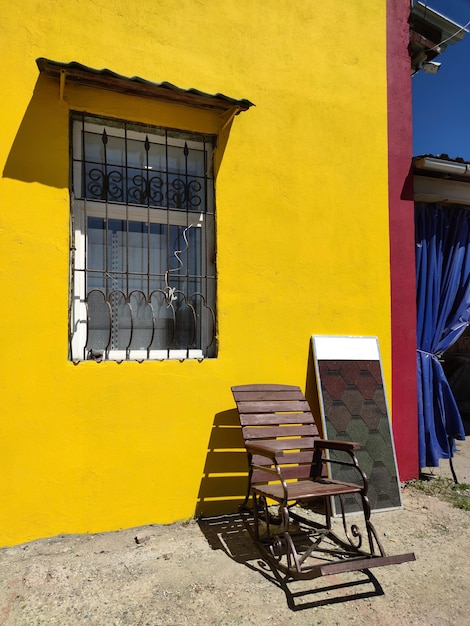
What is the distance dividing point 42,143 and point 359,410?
3.20 m

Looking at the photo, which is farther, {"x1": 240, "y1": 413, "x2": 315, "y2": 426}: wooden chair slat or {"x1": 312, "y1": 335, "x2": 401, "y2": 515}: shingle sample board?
{"x1": 312, "y1": 335, "x2": 401, "y2": 515}: shingle sample board

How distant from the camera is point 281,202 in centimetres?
438

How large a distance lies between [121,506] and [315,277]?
2.34m

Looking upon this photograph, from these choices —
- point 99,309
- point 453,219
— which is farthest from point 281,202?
point 453,219

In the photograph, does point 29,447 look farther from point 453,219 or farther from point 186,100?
point 453,219

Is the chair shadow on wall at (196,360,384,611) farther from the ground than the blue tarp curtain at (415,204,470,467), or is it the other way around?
the blue tarp curtain at (415,204,470,467)

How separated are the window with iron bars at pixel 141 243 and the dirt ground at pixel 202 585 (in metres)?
1.26

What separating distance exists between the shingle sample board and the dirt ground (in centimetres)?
60

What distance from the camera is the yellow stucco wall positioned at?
11.5 feet

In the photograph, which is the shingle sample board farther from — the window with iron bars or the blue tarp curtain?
the window with iron bars

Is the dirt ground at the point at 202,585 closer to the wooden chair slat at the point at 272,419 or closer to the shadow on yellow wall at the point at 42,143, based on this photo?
the wooden chair slat at the point at 272,419

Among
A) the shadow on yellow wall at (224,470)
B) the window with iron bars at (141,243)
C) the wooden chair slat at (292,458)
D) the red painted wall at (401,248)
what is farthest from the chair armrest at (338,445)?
A: the red painted wall at (401,248)

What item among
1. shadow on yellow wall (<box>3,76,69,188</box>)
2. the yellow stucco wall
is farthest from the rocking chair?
shadow on yellow wall (<box>3,76,69,188</box>)

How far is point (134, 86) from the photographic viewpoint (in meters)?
3.67
